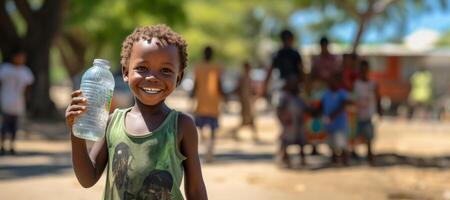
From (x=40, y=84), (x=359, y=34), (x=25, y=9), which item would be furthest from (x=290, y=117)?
(x=25, y=9)

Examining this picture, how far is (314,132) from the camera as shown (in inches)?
402

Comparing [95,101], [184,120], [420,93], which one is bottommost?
[420,93]

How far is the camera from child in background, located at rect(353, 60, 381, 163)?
33.8 feet

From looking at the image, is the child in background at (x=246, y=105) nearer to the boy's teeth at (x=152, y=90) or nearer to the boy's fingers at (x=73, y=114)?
the boy's teeth at (x=152, y=90)

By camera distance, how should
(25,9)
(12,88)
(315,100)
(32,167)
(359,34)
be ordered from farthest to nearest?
(25,9)
(359,34)
(12,88)
(315,100)
(32,167)

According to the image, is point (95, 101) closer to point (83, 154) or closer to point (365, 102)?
point (83, 154)

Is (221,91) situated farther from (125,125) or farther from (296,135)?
(125,125)

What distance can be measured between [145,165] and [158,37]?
0.53 m

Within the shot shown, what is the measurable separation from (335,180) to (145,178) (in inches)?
248

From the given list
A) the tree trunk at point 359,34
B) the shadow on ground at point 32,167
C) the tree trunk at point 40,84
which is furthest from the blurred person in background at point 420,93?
the shadow on ground at point 32,167

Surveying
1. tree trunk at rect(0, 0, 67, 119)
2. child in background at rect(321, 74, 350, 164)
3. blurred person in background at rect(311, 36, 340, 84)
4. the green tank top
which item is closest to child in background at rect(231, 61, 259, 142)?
tree trunk at rect(0, 0, 67, 119)

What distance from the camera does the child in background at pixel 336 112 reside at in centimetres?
986

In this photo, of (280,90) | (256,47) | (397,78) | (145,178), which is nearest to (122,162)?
(145,178)

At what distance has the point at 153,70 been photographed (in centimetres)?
288
